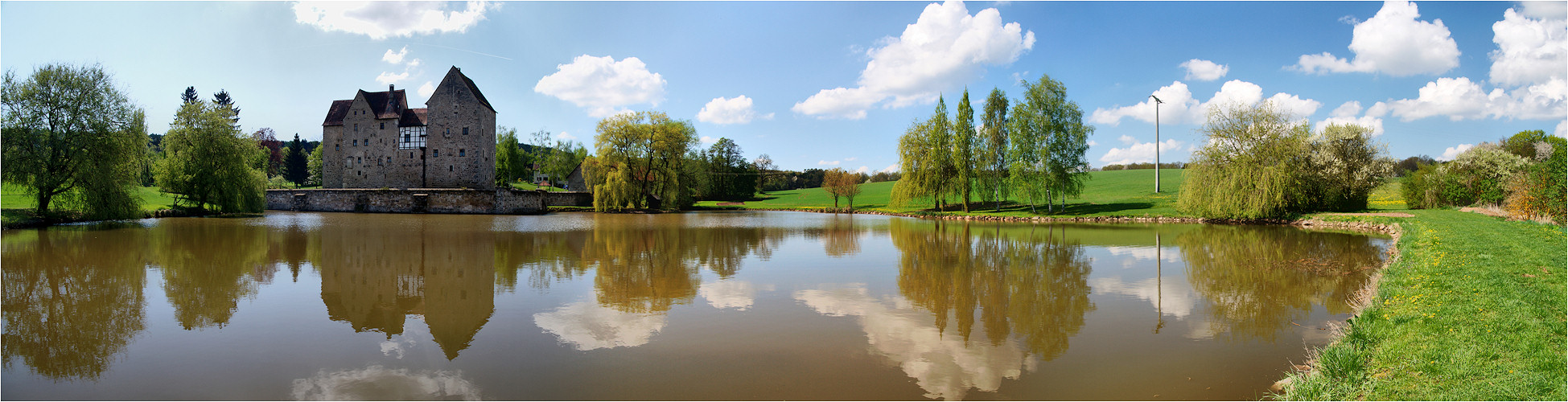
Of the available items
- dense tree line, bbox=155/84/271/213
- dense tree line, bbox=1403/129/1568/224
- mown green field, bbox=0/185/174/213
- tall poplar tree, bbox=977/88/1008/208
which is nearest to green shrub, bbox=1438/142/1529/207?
dense tree line, bbox=1403/129/1568/224

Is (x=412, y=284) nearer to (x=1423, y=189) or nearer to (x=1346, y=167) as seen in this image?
(x=1346, y=167)

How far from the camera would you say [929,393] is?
181 inches

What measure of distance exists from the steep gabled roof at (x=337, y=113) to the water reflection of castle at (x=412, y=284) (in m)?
41.4

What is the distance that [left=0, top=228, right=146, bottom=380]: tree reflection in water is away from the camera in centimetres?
546

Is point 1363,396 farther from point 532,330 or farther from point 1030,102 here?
point 1030,102

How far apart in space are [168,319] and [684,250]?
30.8 feet

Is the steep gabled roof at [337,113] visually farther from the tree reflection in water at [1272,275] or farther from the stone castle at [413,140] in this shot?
the tree reflection in water at [1272,275]

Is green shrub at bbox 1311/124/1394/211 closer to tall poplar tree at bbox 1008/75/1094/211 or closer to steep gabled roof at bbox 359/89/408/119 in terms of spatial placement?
tall poplar tree at bbox 1008/75/1094/211

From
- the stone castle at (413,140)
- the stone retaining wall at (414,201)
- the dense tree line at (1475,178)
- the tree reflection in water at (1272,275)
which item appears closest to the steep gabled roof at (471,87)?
the stone castle at (413,140)

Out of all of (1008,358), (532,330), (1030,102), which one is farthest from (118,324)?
(1030,102)

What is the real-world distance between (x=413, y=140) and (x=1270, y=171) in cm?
5542

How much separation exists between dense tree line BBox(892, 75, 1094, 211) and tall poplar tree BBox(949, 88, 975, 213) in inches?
2.0

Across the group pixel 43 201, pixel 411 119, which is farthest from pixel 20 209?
pixel 411 119

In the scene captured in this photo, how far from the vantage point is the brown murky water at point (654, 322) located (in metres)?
4.82
